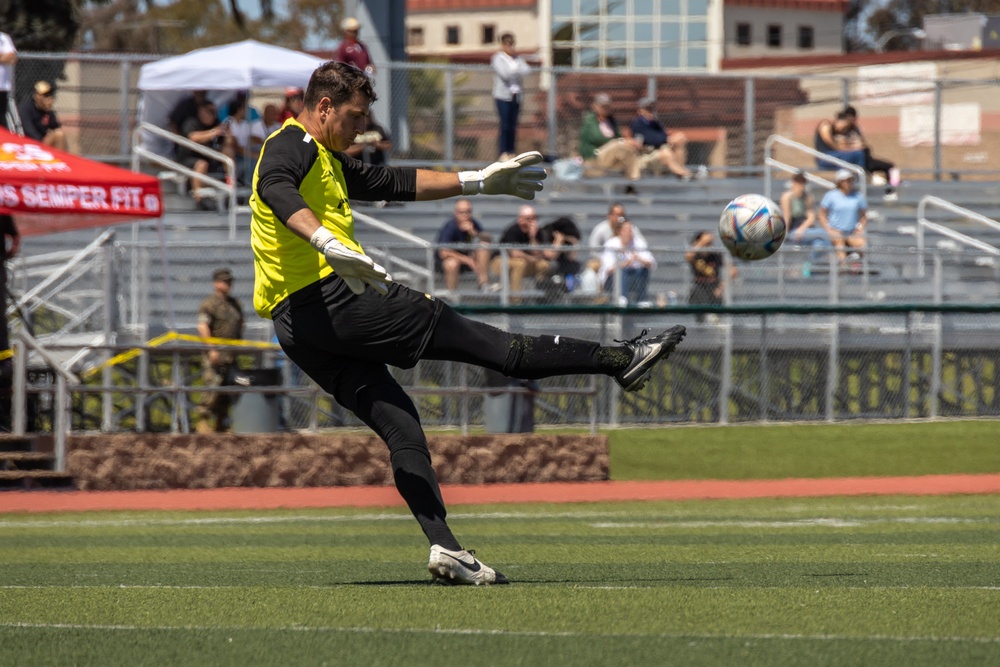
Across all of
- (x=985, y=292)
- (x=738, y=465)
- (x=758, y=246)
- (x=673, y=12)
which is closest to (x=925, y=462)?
(x=738, y=465)

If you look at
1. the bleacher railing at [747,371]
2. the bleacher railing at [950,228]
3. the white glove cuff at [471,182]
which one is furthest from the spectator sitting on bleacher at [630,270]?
the white glove cuff at [471,182]

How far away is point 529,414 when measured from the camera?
15.2 meters

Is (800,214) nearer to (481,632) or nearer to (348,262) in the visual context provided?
(348,262)

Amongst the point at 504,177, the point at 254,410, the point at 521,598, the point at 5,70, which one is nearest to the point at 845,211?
the point at 254,410

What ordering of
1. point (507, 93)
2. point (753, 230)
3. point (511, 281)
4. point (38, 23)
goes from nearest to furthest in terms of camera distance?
point (753, 230) → point (511, 281) → point (507, 93) → point (38, 23)

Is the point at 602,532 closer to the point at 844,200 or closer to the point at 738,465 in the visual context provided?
the point at 738,465

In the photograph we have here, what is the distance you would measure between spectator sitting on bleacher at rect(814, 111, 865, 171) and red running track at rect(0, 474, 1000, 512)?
360 inches

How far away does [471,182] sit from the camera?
702cm

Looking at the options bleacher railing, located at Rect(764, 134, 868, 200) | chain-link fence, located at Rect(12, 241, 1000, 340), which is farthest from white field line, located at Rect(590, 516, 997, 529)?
bleacher railing, located at Rect(764, 134, 868, 200)

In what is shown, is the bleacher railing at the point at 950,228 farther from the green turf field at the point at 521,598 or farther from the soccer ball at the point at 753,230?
the soccer ball at the point at 753,230

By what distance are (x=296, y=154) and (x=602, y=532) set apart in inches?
194

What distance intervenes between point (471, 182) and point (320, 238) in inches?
49.8

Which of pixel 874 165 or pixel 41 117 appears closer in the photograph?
pixel 41 117

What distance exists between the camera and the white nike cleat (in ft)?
21.0
